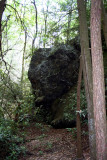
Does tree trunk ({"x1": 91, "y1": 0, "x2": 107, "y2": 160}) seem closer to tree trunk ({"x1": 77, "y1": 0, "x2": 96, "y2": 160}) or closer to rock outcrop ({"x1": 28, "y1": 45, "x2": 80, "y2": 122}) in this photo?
tree trunk ({"x1": 77, "y1": 0, "x2": 96, "y2": 160})

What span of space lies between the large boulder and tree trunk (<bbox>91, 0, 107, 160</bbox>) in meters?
5.49

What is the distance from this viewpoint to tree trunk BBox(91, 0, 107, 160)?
12.5ft

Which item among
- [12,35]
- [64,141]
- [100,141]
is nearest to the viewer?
[100,141]

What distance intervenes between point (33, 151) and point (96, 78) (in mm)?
4253

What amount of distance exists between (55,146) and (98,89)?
12.3 ft

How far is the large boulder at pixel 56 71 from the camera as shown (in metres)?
9.62

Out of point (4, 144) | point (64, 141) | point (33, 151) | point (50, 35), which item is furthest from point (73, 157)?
point (50, 35)

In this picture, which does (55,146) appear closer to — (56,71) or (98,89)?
(98,89)

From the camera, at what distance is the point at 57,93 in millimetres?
9898

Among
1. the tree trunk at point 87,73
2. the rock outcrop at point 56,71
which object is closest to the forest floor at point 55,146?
the tree trunk at point 87,73

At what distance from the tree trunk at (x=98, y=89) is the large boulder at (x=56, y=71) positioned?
5.49m

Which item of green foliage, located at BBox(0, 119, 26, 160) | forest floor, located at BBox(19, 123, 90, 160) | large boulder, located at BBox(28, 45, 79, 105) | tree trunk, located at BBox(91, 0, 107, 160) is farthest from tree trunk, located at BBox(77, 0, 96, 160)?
large boulder, located at BBox(28, 45, 79, 105)

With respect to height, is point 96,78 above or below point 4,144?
above

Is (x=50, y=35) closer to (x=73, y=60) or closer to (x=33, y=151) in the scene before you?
(x=73, y=60)
